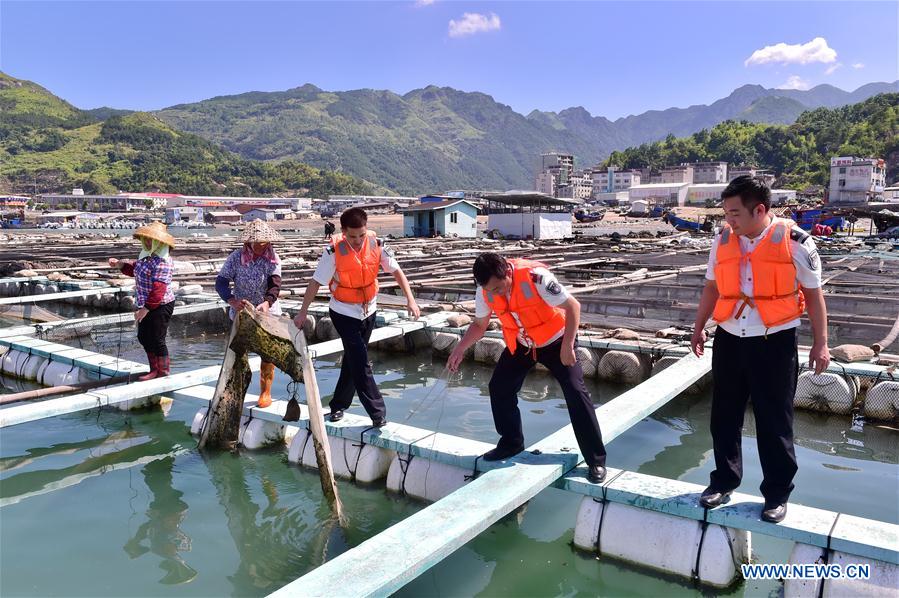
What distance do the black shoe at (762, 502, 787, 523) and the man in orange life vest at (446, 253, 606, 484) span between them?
0.98 metres

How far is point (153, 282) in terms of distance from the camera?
621 centimetres

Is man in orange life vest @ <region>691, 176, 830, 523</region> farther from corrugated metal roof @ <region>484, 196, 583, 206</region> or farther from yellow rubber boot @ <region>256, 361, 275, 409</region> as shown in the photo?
corrugated metal roof @ <region>484, 196, 583, 206</region>

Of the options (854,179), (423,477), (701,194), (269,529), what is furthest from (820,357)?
(701,194)

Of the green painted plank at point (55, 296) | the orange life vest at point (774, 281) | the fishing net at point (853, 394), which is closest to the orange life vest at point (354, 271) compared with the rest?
the orange life vest at point (774, 281)

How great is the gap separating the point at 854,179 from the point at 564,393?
97024 millimetres

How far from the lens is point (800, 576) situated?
11.1 feet

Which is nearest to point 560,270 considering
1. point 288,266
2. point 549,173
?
point 288,266

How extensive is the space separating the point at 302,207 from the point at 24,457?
357 feet

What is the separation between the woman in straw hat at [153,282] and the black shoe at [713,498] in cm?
521

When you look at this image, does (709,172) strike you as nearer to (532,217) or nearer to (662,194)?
(662,194)

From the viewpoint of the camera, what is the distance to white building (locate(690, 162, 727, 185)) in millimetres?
117531

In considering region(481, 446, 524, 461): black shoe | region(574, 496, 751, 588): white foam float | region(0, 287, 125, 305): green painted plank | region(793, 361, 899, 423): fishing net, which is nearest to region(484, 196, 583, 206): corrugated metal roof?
region(0, 287, 125, 305): green painted plank

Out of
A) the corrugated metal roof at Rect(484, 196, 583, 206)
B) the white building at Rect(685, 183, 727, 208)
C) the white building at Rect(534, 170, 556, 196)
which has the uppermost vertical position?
the white building at Rect(534, 170, 556, 196)

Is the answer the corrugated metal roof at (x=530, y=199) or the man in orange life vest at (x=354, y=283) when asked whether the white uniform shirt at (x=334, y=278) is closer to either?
the man in orange life vest at (x=354, y=283)
